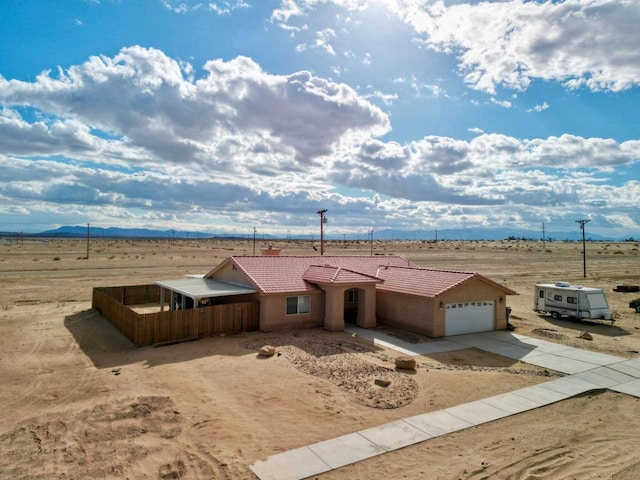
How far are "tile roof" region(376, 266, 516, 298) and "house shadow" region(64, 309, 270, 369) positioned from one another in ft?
28.4

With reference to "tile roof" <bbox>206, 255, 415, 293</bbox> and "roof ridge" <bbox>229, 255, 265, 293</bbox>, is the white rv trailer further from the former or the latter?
"roof ridge" <bbox>229, 255, 265, 293</bbox>

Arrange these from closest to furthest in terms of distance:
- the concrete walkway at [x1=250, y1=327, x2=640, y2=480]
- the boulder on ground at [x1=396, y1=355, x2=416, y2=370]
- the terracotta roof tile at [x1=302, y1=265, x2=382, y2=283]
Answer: the concrete walkway at [x1=250, y1=327, x2=640, y2=480]
the boulder on ground at [x1=396, y1=355, x2=416, y2=370]
the terracotta roof tile at [x1=302, y1=265, x2=382, y2=283]

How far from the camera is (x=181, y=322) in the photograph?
62.3 feet

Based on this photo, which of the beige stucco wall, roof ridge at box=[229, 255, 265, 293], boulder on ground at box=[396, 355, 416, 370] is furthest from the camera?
roof ridge at box=[229, 255, 265, 293]

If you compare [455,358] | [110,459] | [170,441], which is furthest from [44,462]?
[455,358]

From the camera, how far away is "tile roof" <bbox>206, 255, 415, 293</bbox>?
22.0 meters

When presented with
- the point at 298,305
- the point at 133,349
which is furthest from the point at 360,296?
the point at 133,349

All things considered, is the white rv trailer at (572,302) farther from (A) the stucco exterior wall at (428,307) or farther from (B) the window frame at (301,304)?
(B) the window frame at (301,304)

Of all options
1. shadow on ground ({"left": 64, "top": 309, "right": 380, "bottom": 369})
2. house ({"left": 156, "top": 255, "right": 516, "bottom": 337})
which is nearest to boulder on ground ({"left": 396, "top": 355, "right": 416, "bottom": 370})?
shadow on ground ({"left": 64, "top": 309, "right": 380, "bottom": 369})

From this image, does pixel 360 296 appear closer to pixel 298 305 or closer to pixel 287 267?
pixel 298 305

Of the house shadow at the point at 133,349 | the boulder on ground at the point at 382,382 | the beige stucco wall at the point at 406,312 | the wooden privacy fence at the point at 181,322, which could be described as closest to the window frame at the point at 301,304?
the wooden privacy fence at the point at 181,322

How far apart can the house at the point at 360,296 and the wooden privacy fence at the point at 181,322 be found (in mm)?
861

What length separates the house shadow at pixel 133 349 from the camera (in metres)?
16.2

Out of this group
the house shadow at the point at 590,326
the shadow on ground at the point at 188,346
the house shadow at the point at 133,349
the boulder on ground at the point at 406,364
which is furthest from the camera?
the house shadow at the point at 590,326
